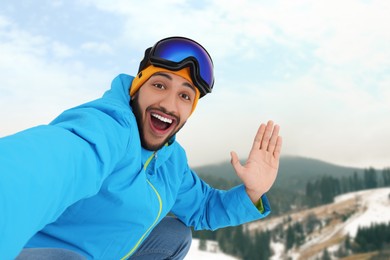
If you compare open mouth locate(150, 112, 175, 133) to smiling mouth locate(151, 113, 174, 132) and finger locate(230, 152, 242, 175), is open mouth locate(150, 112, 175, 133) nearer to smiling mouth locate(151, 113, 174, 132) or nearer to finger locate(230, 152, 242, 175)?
smiling mouth locate(151, 113, 174, 132)

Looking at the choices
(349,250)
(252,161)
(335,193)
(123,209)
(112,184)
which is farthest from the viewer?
(335,193)

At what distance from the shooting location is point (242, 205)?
4.24 m

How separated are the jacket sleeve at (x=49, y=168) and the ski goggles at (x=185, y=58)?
49.5 inches

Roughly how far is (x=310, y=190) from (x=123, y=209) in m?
175

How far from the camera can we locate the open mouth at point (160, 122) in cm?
325

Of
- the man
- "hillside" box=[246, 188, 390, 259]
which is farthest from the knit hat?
"hillside" box=[246, 188, 390, 259]

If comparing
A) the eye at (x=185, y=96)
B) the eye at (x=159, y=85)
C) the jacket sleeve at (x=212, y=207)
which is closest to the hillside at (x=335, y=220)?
the jacket sleeve at (x=212, y=207)

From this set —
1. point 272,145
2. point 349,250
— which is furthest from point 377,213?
point 272,145

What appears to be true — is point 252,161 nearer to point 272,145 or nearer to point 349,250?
point 272,145

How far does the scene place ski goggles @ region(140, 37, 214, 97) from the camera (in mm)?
3410

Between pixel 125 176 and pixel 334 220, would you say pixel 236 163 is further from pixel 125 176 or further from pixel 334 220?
pixel 334 220

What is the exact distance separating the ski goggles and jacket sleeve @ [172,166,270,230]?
3.99 feet

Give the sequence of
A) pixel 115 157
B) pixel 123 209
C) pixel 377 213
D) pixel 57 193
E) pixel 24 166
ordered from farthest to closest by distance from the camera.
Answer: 1. pixel 377 213
2. pixel 123 209
3. pixel 115 157
4. pixel 57 193
5. pixel 24 166

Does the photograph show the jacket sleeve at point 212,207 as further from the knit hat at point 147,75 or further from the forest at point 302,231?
the forest at point 302,231
